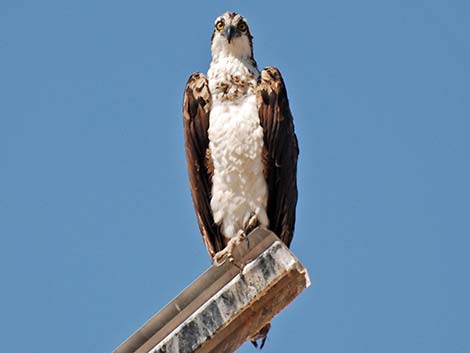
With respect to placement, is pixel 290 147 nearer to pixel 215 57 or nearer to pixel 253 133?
pixel 253 133

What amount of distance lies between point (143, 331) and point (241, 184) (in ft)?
12.5

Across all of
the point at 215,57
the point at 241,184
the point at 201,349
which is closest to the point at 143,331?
the point at 201,349

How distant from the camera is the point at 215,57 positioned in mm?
10914

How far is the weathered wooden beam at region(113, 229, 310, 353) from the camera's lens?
6.43 metres

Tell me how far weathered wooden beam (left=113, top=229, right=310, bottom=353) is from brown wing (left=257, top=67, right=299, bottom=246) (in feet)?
9.63

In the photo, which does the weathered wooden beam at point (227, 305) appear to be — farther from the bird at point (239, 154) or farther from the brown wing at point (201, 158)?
the brown wing at point (201, 158)

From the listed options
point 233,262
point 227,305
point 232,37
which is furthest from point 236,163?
point 227,305

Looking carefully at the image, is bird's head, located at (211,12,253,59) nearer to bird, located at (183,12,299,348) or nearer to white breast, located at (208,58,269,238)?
bird, located at (183,12,299,348)

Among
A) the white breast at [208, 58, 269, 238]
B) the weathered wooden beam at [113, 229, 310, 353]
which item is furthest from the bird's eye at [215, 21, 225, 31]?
the weathered wooden beam at [113, 229, 310, 353]

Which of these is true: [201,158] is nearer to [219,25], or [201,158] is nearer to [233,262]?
[219,25]

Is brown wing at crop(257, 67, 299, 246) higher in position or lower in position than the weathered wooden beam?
higher

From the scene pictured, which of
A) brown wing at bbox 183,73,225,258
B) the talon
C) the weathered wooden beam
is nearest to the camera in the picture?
the weathered wooden beam

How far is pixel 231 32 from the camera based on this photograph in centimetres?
1104

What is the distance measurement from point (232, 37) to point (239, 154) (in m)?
1.47
